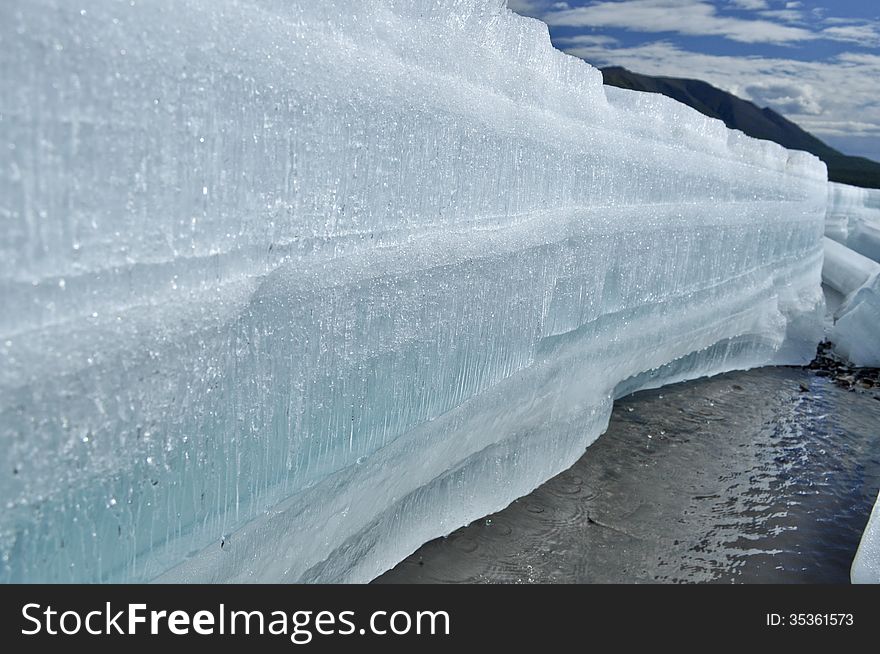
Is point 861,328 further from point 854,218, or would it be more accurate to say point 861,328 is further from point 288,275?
point 854,218

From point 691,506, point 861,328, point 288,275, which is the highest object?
point 288,275

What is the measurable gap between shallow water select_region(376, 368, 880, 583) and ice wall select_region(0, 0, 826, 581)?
0.14 meters

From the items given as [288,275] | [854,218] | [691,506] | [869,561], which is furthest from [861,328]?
[854,218]

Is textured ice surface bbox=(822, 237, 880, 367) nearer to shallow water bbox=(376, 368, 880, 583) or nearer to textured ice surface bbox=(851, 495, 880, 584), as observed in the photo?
shallow water bbox=(376, 368, 880, 583)

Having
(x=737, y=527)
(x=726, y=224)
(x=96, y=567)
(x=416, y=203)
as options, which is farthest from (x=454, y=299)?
(x=726, y=224)

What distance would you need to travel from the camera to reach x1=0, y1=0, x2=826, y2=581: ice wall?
3.35 feet

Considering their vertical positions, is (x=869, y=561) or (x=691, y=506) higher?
(x=869, y=561)

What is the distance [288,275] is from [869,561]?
1656 mm

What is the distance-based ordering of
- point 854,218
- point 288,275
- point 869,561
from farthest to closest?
1. point 854,218
2. point 869,561
3. point 288,275

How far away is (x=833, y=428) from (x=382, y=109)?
2.88 metres

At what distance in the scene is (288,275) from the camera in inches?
55.1

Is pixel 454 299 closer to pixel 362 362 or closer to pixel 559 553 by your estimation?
pixel 362 362

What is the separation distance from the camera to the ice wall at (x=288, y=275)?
102 centimetres

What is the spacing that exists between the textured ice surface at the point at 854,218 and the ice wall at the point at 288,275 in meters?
7.11
